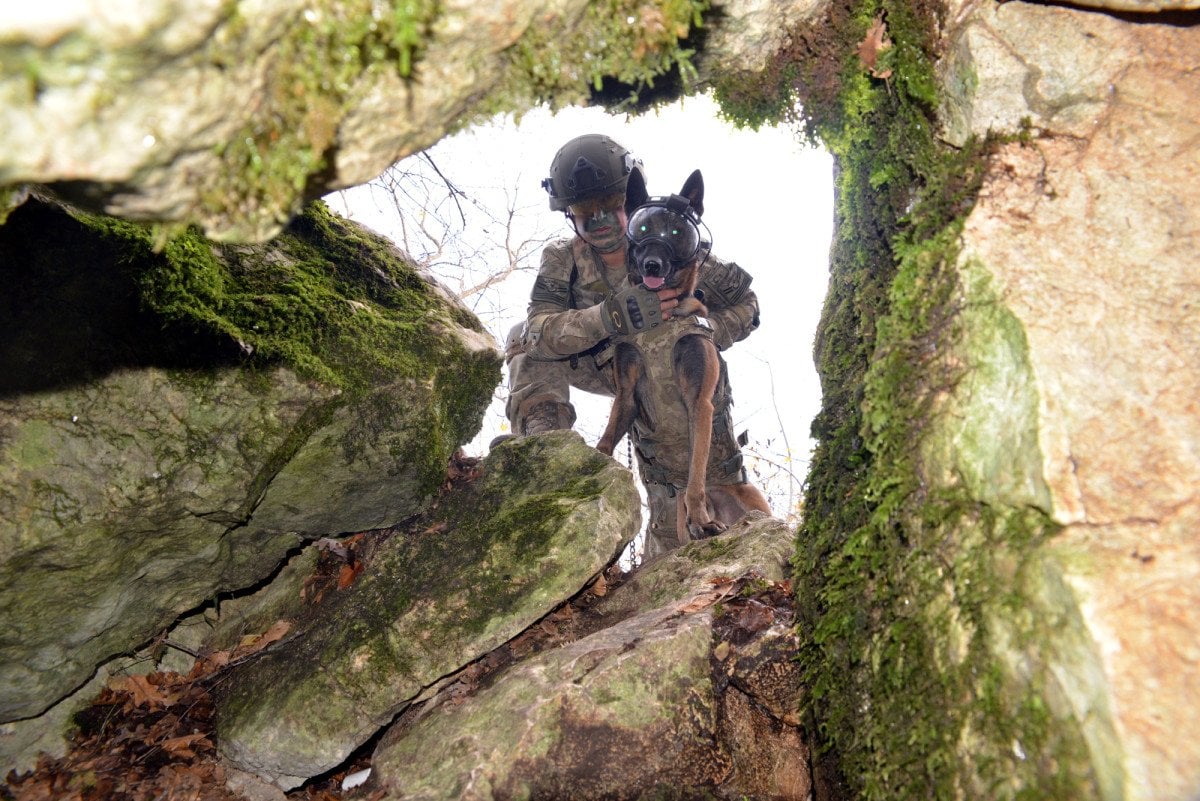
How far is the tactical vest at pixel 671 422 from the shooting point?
19.2 ft

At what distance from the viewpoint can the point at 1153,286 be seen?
75.4 inches

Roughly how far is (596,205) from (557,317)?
108 cm

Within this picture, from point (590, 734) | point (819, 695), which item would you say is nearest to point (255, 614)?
point (590, 734)

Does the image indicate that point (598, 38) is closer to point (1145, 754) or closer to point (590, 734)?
point (1145, 754)

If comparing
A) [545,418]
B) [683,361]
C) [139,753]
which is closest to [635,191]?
[683,361]

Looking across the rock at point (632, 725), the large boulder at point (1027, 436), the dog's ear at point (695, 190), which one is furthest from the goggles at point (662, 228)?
the rock at point (632, 725)

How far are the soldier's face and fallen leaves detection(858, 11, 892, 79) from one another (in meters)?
3.25

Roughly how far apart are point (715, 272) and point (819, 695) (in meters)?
4.48

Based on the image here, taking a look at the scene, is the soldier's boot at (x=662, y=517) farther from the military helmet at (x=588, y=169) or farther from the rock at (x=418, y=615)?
the military helmet at (x=588, y=169)

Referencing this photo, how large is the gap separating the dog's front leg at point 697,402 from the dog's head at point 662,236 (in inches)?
25.2

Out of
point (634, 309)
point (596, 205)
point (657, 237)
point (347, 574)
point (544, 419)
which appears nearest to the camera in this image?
point (347, 574)

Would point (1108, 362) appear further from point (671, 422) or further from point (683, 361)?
point (671, 422)

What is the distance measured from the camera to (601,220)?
6.00m

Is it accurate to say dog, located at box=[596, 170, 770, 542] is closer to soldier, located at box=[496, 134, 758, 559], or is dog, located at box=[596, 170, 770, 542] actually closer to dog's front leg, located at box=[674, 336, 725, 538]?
dog's front leg, located at box=[674, 336, 725, 538]
